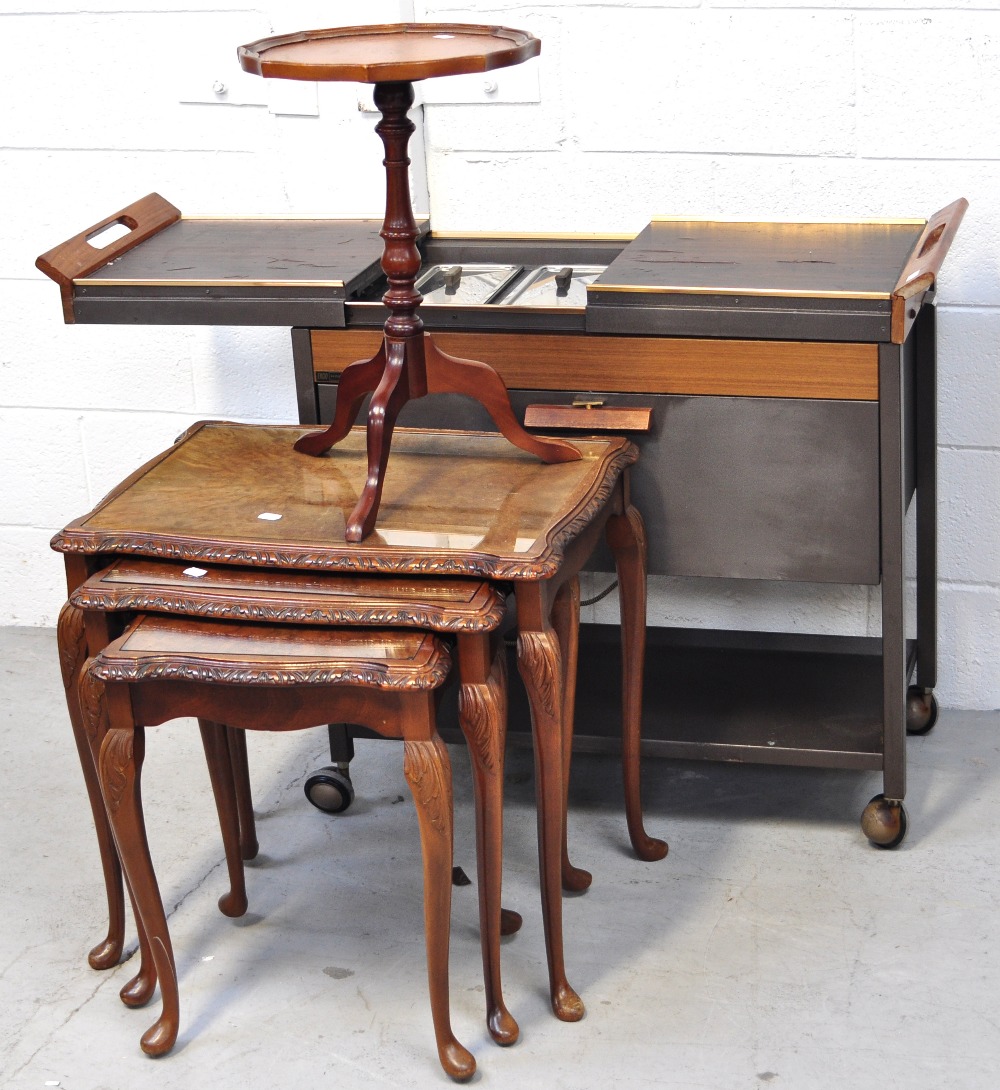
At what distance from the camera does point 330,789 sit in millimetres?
2719

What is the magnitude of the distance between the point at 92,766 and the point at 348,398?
2.08 ft

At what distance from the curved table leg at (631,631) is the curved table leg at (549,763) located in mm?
351

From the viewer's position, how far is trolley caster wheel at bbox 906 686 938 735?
9.60 feet

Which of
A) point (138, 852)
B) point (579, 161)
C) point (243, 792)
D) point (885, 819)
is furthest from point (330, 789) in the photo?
point (579, 161)

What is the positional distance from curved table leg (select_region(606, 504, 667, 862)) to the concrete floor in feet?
0.49

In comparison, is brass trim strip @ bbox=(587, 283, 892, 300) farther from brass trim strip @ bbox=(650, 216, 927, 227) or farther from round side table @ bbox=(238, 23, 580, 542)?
brass trim strip @ bbox=(650, 216, 927, 227)

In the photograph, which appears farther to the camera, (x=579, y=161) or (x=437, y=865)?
(x=579, y=161)

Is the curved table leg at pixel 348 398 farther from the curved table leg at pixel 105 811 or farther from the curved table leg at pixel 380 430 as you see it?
the curved table leg at pixel 105 811

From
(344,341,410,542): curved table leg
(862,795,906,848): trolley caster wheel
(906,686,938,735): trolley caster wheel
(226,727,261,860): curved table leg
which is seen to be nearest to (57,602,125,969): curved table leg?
(226,727,261,860): curved table leg

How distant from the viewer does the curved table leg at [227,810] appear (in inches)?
93.3

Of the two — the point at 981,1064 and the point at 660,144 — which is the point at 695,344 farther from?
the point at 981,1064

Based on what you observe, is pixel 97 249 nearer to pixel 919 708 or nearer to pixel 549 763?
pixel 549 763

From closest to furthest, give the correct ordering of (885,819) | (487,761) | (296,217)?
(487,761), (885,819), (296,217)

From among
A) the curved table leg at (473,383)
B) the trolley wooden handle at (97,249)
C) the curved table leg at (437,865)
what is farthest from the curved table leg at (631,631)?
the trolley wooden handle at (97,249)
